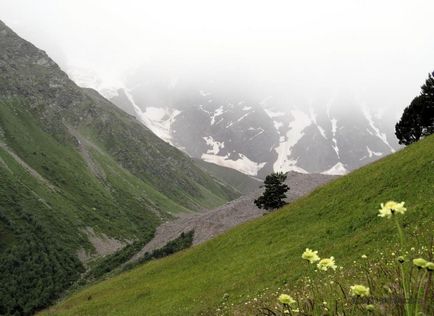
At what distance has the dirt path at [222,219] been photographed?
239 feet

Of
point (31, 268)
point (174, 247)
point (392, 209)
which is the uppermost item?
point (392, 209)

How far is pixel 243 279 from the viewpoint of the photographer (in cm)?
3067

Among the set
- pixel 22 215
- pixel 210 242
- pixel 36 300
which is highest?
pixel 22 215

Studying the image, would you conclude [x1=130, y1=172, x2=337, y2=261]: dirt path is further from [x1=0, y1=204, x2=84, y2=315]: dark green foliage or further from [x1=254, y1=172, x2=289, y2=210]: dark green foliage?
[x1=0, y1=204, x2=84, y2=315]: dark green foliage

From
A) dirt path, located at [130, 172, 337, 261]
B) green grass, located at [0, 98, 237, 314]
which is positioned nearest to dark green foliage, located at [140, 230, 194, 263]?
dirt path, located at [130, 172, 337, 261]

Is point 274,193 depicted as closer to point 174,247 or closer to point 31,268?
point 174,247

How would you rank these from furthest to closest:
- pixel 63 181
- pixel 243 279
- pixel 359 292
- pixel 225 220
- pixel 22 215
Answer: pixel 63 181 → pixel 22 215 → pixel 225 220 → pixel 243 279 → pixel 359 292

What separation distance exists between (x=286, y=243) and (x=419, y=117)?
1752 inches

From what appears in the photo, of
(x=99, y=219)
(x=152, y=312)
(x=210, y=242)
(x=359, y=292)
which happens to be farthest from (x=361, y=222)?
(x=99, y=219)

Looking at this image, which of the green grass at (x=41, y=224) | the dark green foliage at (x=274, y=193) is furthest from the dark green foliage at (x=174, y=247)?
the green grass at (x=41, y=224)

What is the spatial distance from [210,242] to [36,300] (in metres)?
54.4

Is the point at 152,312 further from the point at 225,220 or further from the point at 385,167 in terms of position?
the point at 225,220

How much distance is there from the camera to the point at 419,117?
69000mm

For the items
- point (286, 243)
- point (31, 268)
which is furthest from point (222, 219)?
point (31, 268)
